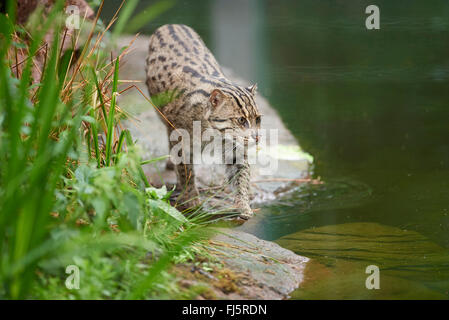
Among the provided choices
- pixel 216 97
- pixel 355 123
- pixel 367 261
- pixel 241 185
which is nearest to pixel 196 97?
pixel 216 97

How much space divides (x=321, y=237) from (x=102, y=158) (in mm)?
1666

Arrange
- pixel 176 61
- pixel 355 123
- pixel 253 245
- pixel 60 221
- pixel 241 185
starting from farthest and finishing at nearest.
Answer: pixel 355 123 → pixel 176 61 → pixel 241 185 → pixel 253 245 → pixel 60 221

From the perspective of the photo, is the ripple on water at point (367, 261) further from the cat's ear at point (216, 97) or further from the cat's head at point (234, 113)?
the cat's ear at point (216, 97)

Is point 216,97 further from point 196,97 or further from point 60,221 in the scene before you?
point 60,221

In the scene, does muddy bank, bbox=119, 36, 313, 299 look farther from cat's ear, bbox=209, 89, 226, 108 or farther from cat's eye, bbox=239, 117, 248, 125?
cat's eye, bbox=239, 117, 248, 125

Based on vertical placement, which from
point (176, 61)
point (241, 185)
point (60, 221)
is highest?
point (176, 61)

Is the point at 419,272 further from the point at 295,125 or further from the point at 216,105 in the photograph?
the point at 295,125

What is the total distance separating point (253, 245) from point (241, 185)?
984 mm

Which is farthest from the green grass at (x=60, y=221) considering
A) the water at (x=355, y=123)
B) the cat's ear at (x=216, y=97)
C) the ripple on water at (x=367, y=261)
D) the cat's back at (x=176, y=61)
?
the cat's back at (x=176, y=61)

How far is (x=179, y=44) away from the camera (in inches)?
206

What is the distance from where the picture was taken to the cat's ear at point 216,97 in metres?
4.28

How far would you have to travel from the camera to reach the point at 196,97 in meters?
4.58

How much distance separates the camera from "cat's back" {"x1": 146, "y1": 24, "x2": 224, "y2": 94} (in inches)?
190
